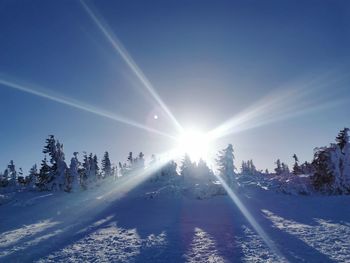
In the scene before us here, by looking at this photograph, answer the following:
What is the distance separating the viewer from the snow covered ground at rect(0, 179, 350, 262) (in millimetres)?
15219

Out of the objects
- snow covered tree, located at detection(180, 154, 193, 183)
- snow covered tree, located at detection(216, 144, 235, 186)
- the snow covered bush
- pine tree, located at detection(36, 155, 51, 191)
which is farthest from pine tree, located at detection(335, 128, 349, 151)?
pine tree, located at detection(36, 155, 51, 191)

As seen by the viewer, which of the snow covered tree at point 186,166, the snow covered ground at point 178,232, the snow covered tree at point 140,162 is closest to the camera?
the snow covered ground at point 178,232

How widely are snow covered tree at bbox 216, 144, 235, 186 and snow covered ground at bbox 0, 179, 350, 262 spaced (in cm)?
1260

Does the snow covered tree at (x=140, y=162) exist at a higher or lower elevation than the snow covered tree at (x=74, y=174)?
higher

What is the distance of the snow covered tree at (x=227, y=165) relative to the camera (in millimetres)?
45669

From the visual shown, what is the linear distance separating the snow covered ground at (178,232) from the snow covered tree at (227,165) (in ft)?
41.3

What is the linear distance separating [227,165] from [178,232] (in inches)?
1171


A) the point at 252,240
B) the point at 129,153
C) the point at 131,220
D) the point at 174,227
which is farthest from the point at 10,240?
the point at 129,153

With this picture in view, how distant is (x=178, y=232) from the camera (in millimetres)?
19641

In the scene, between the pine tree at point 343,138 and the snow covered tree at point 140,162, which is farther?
the snow covered tree at point 140,162

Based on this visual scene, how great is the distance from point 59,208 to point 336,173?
33404 mm

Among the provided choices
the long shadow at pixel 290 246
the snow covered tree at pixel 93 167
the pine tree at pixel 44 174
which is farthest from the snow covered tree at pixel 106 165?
the long shadow at pixel 290 246

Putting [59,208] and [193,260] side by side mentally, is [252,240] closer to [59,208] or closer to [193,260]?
[193,260]

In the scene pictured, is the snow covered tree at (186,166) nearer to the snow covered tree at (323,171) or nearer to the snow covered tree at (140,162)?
the snow covered tree at (140,162)
